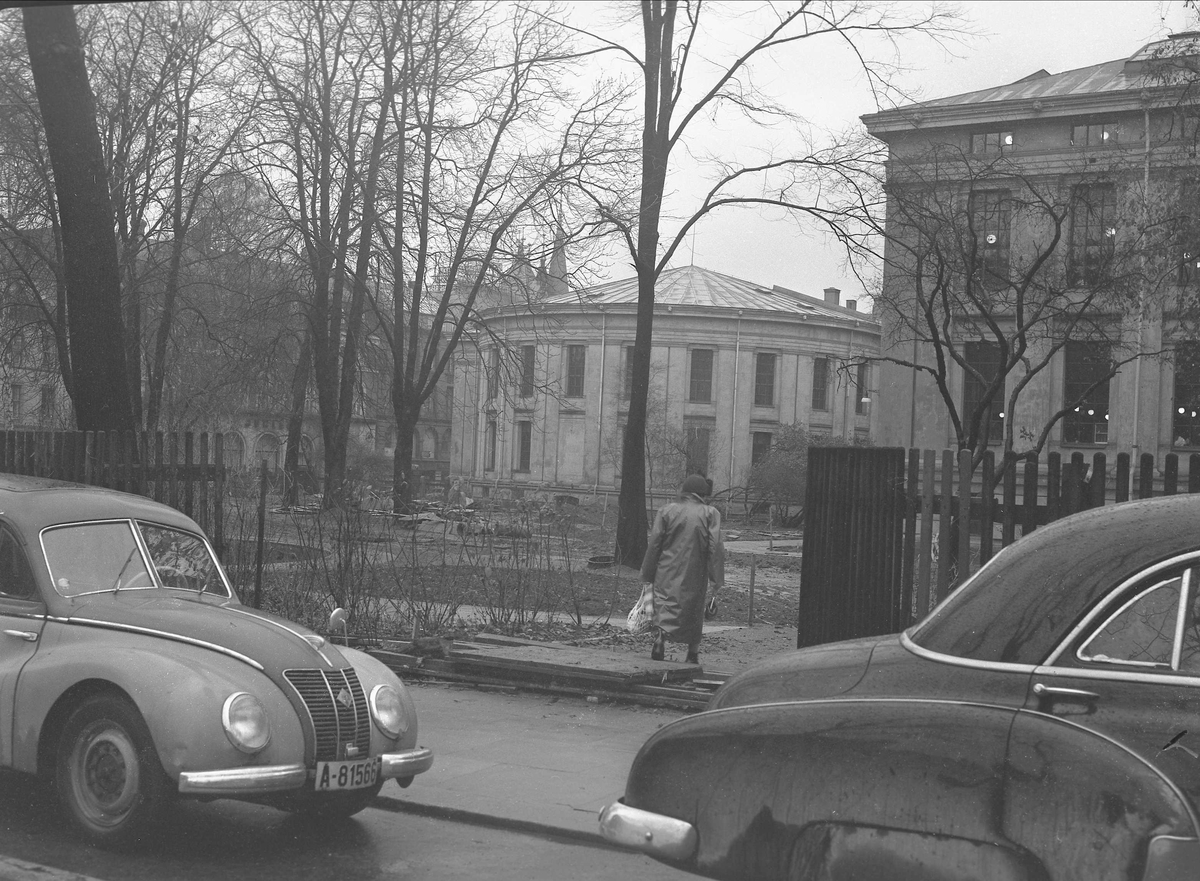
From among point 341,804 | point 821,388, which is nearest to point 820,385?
point 821,388

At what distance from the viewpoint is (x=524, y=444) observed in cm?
7194

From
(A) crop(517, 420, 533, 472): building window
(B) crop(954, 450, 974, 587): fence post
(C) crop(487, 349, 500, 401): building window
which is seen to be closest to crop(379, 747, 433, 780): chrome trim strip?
(B) crop(954, 450, 974, 587): fence post

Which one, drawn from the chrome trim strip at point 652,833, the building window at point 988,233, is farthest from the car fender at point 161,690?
the building window at point 988,233

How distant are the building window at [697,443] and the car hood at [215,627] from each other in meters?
55.8

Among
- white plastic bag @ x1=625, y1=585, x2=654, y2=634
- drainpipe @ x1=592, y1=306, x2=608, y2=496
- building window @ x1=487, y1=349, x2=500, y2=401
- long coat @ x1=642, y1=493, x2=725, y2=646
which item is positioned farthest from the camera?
drainpipe @ x1=592, y1=306, x2=608, y2=496

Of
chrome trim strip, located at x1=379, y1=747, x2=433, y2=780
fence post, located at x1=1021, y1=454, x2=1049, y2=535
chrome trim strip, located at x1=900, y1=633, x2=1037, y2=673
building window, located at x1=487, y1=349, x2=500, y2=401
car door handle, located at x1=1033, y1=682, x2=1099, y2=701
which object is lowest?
chrome trim strip, located at x1=379, y1=747, x2=433, y2=780

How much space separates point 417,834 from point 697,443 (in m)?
58.8

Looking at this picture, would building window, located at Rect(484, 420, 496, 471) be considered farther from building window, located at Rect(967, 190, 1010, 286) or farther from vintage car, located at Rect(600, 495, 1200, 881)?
vintage car, located at Rect(600, 495, 1200, 881)

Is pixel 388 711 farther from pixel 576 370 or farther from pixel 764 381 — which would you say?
pixel 576 370

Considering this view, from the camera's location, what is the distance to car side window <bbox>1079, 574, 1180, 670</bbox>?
11.8 ft

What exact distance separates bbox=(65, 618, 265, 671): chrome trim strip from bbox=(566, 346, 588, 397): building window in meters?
63.2

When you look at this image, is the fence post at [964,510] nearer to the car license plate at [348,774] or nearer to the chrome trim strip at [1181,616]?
the car license plate at [348,774]

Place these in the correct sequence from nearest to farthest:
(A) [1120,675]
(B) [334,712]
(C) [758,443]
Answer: (A) [1120,675], (B) [334,712], (C) [758,443]

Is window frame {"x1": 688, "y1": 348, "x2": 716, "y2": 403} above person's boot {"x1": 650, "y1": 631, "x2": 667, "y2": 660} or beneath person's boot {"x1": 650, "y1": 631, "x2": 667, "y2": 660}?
above
